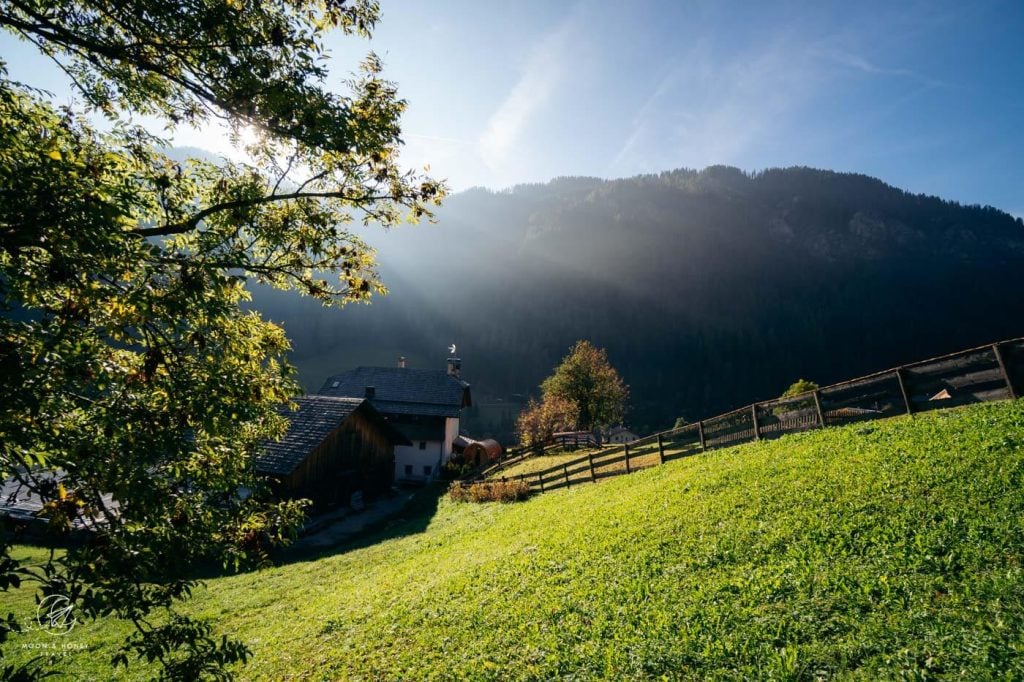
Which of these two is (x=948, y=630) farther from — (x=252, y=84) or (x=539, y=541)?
(x=252, y=84)

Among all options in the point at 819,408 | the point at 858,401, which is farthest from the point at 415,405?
the point at 858,401

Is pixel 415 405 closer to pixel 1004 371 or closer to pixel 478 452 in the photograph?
pixel 478 452

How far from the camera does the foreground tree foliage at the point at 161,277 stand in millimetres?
3533

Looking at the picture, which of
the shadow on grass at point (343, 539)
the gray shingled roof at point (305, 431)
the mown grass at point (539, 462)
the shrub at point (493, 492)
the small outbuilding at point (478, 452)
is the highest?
the gray shingled roof at point (305, 431)

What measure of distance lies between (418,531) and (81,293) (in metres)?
18.8

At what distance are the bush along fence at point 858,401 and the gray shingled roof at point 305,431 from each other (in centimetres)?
1466

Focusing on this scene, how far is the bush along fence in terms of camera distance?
11.4 m

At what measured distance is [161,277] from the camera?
435 cm

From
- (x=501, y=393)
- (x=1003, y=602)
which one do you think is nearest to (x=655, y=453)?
(x=1003, y=602)

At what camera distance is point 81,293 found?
3.94 meters

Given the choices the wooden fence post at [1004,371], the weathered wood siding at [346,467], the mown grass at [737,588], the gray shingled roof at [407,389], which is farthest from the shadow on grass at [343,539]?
the wooden fence post at [1004,371]

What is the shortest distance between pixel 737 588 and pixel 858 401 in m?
9.97

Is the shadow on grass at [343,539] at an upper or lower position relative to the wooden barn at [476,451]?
lower

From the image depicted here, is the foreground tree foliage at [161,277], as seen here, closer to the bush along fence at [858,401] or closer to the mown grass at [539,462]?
the bush along fence at [858,401]
